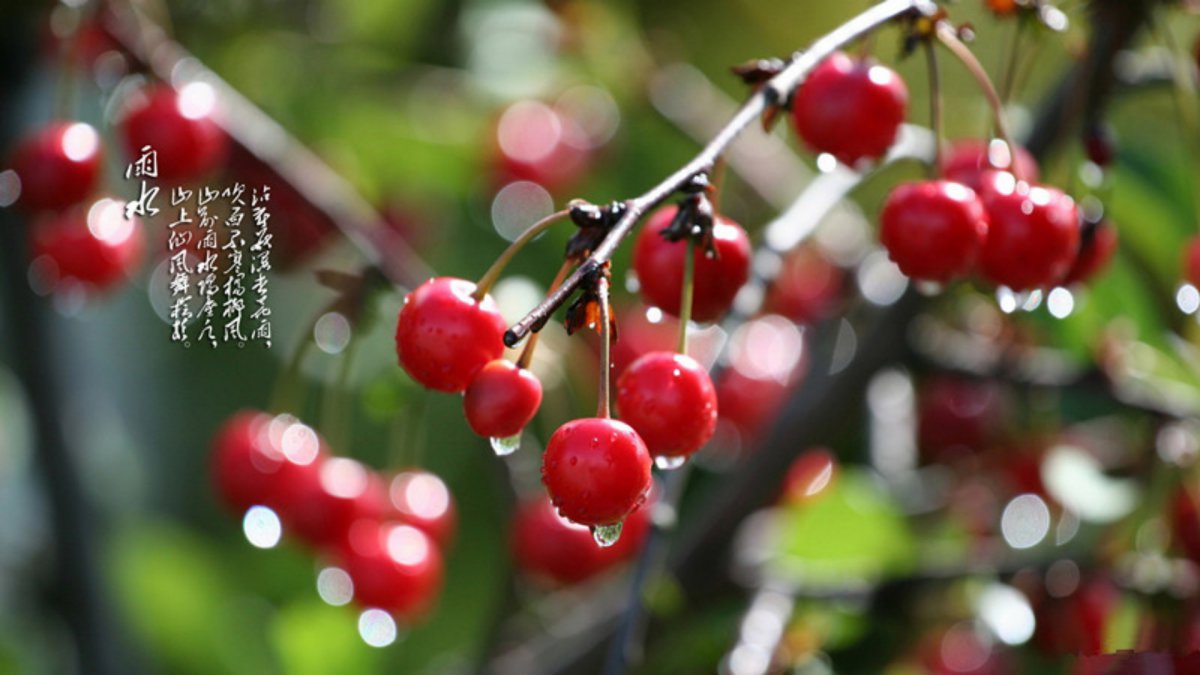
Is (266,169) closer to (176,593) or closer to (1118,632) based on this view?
(176,593)

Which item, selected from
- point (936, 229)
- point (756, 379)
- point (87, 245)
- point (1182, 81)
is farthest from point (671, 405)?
point (756, 379)

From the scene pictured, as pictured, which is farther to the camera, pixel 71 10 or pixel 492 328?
pixel 71 10

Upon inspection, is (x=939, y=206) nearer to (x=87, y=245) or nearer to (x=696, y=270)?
(x=696, y=270)

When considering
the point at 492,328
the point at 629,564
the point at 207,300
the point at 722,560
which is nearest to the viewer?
the point at 492,328

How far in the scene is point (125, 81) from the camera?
54.2 inches

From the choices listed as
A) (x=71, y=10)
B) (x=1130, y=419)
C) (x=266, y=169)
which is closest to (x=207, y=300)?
(x=266, y=169)

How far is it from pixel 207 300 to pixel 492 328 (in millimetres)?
580

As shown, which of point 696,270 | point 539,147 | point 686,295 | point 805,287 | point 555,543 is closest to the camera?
point 686,295

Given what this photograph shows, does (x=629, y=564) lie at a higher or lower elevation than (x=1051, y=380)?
higher

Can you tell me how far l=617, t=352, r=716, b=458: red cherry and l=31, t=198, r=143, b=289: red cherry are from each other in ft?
2.50

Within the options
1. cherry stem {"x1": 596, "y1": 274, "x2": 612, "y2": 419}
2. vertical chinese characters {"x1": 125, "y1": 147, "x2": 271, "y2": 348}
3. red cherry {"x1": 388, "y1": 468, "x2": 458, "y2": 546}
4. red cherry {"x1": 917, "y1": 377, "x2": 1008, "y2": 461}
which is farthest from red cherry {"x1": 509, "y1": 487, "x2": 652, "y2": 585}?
cherry stem {"x1": 596, "y1": 274, "x2": 612, "y2": 419}

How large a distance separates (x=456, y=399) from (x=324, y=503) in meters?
0.62

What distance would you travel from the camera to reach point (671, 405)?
78 centimetres

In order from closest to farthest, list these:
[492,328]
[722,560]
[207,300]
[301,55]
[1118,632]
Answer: [492,328] → [1118,632] → [207,300] → [722,560] → [301,55]
